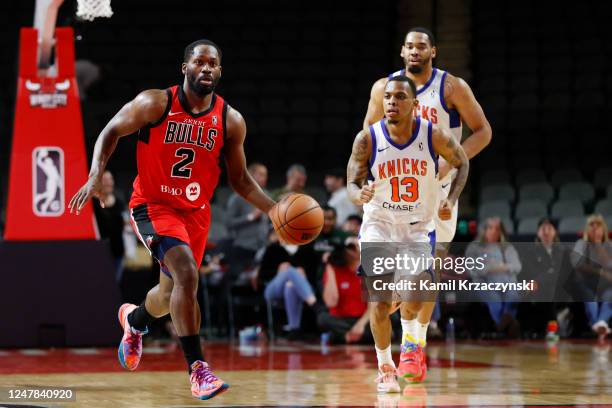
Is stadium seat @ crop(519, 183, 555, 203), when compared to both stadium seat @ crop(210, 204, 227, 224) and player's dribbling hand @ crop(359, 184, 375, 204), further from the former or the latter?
player's dribbling hand @ crop(359, 184, 375, 204)

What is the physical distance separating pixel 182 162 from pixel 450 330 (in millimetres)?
5788

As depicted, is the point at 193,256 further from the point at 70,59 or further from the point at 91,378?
the point at 70,59

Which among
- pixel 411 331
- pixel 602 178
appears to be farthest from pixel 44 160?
pixel 602 178

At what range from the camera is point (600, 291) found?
1016 cm

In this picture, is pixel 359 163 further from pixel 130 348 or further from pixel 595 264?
pixel 595 264

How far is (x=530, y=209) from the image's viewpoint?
41.6 ft

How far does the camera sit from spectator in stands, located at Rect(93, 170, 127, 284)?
9.95 meters

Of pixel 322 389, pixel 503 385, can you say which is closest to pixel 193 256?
pixel 322 389

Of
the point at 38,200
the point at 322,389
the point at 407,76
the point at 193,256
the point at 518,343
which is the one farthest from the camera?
the point at 518,343

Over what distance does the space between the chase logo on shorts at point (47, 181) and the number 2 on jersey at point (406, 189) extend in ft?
11.8

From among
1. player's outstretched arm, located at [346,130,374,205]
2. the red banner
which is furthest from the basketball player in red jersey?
the red banner

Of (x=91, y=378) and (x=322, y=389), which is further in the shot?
(x=91, y=378)

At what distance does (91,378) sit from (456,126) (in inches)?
108

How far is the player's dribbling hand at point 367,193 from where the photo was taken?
5656 mm
